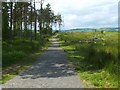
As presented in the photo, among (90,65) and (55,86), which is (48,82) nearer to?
(55,86)

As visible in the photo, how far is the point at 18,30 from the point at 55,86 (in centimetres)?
5299

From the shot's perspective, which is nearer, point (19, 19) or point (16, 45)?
point (16, 45)

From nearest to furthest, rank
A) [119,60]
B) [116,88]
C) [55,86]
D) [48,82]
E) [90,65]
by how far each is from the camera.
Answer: [116,88] < [55,86] < [48,82] < [119,60] < [90,65]

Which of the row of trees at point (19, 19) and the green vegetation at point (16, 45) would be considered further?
the row of trees at point (19, 19)

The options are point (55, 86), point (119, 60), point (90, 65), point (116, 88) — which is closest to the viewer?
point (116, 88)

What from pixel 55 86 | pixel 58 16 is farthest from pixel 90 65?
pixel 58 16

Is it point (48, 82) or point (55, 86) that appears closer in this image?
point (55, 86)

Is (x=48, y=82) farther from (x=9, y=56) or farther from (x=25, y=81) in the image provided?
(x=9, y=56)

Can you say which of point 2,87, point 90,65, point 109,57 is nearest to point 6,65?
point 90,65

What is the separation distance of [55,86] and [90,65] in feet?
21.3

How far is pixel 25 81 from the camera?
43.0ft

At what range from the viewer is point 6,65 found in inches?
793

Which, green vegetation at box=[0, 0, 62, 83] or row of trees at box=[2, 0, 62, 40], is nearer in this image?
green vegetation at box=[0, 0, 62, 83]

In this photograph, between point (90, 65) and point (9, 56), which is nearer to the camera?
point (90, 65)
